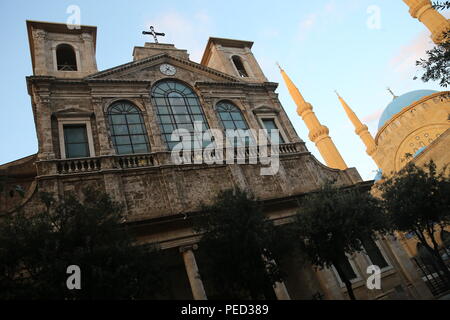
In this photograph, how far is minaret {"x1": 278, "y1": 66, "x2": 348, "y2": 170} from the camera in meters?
37.2

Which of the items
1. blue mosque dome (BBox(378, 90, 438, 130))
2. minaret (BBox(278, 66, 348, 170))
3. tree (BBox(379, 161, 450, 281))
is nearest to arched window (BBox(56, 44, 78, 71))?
tree (BBox(379, 161, 450, 281))

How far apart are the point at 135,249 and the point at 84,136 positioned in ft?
25.5

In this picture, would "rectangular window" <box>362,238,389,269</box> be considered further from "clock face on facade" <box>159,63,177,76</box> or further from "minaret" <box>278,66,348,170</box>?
"minaret" <box>278,66,348,170</box>

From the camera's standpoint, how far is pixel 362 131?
4969 cm

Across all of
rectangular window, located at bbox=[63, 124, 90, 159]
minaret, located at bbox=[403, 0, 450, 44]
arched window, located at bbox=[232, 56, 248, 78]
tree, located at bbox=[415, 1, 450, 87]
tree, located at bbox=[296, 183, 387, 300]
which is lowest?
tree, located at bbox=[296, 183, 387, 300]

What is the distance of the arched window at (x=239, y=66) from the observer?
69.9 feet

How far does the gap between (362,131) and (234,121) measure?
127 feet

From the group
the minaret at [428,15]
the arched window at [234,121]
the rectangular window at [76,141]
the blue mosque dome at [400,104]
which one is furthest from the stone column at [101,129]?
the blue mosque dome at [400,104]

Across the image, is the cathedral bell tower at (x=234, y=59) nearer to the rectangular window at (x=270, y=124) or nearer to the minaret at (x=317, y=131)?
the rectangular window at (x=270, y=124)

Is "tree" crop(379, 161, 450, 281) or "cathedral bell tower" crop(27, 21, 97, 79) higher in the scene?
"cathedral bell tower" crop(27, 21, 97, 79)

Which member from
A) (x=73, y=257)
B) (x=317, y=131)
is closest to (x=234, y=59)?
(x=73, y=257)

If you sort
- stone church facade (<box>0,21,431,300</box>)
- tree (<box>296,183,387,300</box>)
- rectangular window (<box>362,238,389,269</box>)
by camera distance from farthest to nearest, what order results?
rectangular window (<box>362,238,389,269</box>)
stone church facade (<box>0,21,431,300</box>)
tree (<box>296,183,387,300</box>)

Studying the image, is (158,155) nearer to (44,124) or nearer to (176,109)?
(176,109)

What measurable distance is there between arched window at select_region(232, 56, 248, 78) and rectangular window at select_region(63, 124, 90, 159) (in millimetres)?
11305
